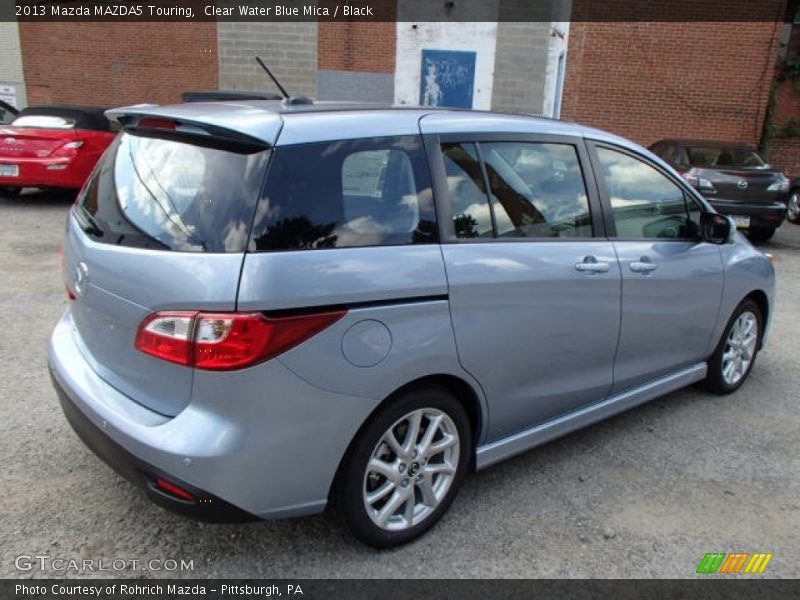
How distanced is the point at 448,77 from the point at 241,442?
1465cm

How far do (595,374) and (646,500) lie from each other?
620 mm

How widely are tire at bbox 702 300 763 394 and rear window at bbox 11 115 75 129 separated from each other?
937cm

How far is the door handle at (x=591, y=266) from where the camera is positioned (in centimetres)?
308

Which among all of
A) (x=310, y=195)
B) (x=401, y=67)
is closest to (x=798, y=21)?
(x=401, y=67)

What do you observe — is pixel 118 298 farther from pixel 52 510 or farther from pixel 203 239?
pixel 52 510

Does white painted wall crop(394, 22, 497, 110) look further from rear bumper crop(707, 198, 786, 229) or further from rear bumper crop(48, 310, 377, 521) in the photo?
rear bumper crop(48, 310, 377, 521)

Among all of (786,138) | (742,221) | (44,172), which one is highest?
(786,138)

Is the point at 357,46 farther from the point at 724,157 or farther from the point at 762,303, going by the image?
the point at 762,303

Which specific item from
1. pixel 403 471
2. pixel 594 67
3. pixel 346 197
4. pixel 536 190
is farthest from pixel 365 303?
pixel 594 67

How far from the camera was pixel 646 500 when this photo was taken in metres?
3.12

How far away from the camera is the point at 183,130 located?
8.21 feet

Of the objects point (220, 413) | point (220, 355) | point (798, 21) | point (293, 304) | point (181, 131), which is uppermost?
point (798, 21)

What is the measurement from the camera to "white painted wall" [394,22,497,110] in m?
15.3

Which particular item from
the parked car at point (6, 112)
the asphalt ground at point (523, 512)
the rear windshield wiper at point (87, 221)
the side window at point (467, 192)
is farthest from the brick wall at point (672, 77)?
the rear windshield wiper at point (87, 221)
